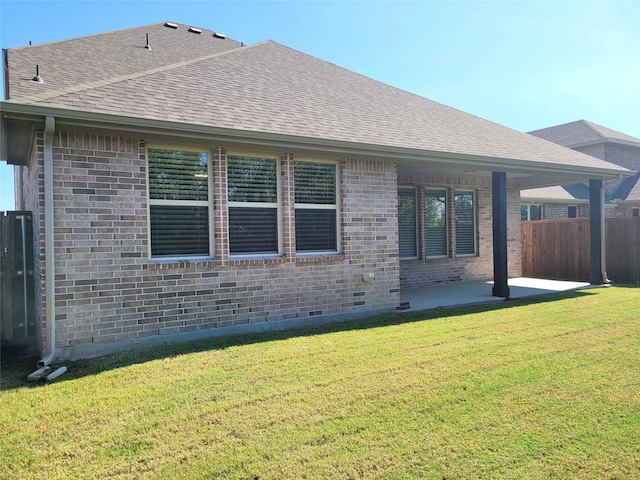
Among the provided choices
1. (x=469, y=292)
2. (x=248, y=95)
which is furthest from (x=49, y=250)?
(x=469, y=292)

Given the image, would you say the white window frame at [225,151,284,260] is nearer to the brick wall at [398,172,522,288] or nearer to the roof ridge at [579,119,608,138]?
the brick wall at [398,172,522,288]

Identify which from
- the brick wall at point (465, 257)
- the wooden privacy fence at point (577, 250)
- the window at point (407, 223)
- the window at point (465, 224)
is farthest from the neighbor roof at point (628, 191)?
the window at point (407, 223)

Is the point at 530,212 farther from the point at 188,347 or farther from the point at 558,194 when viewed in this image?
the point at 188,347

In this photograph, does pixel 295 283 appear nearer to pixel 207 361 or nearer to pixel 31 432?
pixel 207 361

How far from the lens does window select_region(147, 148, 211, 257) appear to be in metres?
6.38

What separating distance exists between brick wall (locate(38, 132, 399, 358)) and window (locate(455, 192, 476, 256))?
20.0 feet

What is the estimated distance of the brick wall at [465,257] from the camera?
39.5ft

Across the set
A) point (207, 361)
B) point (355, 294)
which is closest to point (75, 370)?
point (207, 361)

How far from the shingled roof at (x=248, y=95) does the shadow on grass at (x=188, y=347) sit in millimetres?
3123

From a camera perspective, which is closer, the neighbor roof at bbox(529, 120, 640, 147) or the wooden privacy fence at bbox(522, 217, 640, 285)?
the wooden privacy fence at bbox(522, 217, 640, 285)

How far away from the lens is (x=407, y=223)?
12180 millimetres

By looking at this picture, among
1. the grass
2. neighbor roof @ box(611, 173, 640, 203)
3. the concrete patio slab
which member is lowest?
the grass

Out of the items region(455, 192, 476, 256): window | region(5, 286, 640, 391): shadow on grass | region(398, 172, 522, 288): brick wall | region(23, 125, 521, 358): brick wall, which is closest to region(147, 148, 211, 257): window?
region(23, 125, 521, 358): brick wall

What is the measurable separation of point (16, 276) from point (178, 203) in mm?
3056
